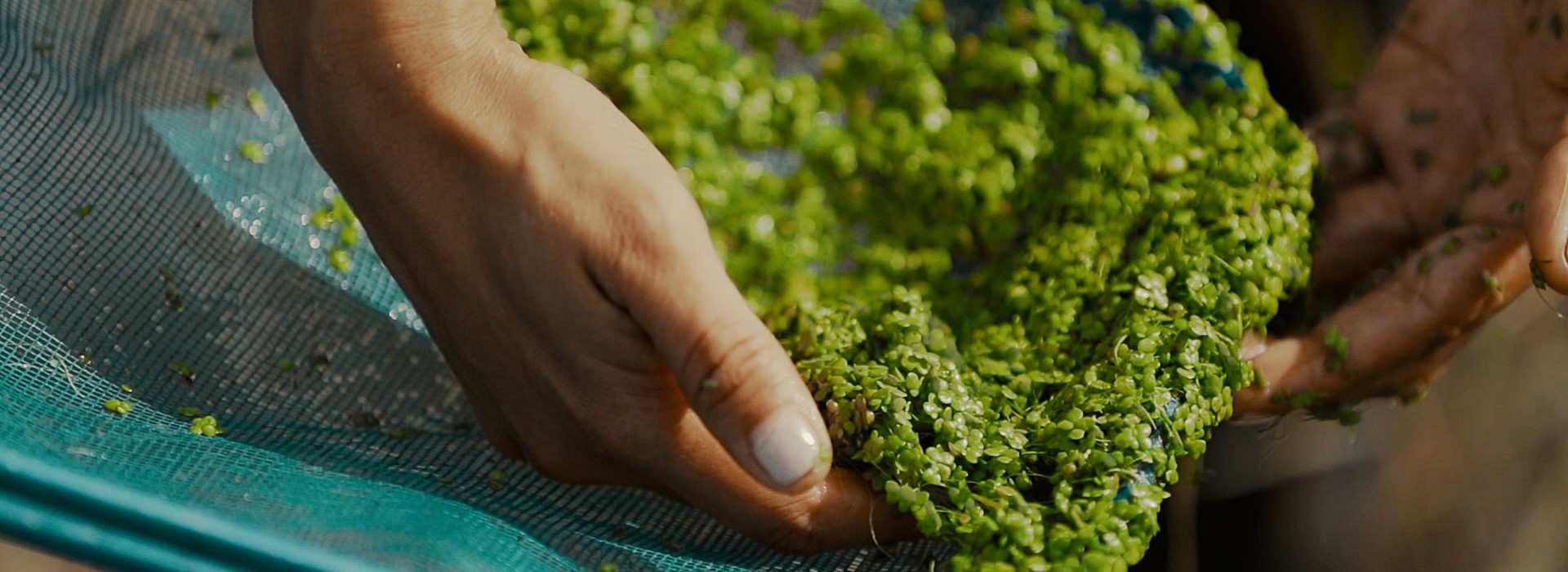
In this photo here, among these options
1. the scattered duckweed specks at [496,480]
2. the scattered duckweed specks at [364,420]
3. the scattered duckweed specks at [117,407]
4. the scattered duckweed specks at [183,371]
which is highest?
the scattered duckweed specks at [117,407]

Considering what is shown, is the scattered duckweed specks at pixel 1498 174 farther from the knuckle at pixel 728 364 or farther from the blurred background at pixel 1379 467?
the knuckle at pixel 728 364

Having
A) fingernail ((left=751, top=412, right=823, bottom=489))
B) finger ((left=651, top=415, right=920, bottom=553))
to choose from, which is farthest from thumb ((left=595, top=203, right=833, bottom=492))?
finger ((left=651, top=415, right=920, bottom=553))

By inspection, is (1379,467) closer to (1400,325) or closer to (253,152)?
(1400,325)

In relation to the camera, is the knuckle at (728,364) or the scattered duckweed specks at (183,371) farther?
the scattered duckweed specks at (183,371)

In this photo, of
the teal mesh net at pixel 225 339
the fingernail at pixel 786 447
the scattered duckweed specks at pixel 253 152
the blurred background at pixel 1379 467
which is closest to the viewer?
the fingernail at pixel 786 447

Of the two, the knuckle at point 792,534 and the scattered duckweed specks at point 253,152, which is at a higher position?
the scattered duckweed specks at point 253,152

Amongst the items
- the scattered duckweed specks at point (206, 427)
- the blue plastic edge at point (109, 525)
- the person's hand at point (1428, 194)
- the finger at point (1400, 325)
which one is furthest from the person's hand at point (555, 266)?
the person's hand at point (1428, 194)

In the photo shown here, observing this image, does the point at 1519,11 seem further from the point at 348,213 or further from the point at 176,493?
the point at 176,493

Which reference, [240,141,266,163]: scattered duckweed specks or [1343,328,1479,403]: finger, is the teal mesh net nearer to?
[240,141,266,163]: scattered duckweed specks
